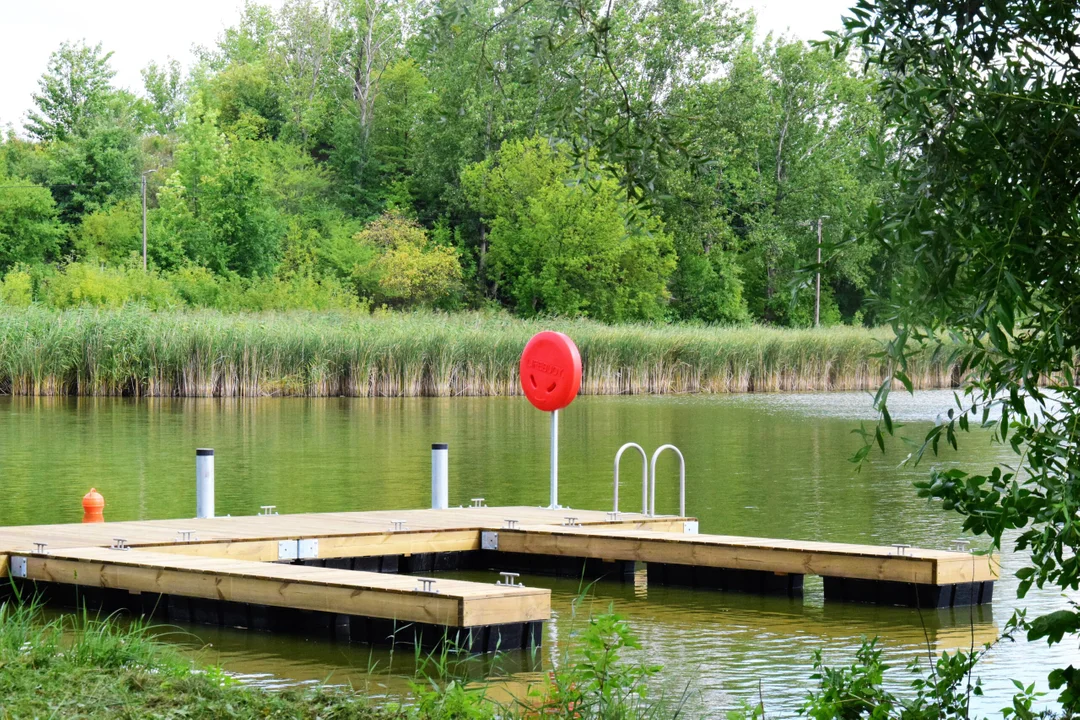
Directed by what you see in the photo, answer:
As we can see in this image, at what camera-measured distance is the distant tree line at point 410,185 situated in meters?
52.8

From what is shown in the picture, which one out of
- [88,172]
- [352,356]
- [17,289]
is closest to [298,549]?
[352,356]

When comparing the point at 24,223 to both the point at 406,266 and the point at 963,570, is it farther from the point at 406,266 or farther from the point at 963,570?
the point at 963,570

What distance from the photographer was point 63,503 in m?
14.4

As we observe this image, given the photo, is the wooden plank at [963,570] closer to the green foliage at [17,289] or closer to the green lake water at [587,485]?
the green lake water at [587,485]

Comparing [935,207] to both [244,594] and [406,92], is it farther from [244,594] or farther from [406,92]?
[406,92]

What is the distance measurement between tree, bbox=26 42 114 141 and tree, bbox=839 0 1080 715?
187 ft

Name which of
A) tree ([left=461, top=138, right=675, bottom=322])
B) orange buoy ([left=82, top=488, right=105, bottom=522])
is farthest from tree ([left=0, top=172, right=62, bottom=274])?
orange buoy ([left=82, top=488, right=105, bottom=522])

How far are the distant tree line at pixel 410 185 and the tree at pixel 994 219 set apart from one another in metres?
39.5

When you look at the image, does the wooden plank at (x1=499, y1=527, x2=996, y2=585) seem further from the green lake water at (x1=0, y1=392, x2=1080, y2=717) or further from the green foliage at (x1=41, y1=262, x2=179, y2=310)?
the green foliage at (x1=41, y1=262, x2=179, y2=310)

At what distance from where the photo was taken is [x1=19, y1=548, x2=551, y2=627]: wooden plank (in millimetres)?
7805

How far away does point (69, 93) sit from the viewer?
5950cm

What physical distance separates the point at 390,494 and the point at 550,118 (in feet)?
34.2

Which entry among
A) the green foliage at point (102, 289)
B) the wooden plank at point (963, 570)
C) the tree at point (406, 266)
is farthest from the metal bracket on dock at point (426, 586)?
the tree at point (406, 266)

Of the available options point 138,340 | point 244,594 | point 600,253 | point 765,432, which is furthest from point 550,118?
point 600,253
